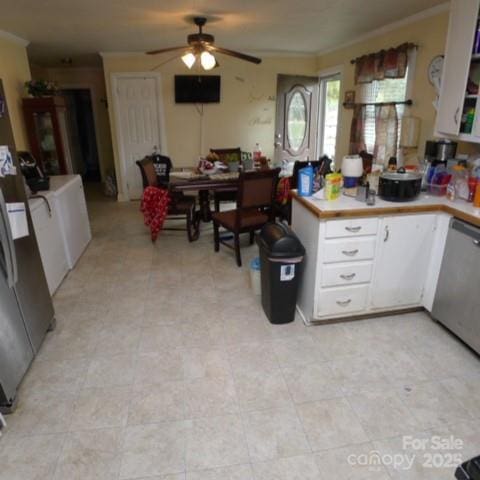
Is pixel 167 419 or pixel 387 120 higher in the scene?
pixel 387 120

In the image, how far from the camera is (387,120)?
3932 mm

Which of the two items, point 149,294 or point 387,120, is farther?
point 387,120

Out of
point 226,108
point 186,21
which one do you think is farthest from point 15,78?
point 226,108

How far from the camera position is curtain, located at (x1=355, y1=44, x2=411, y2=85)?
11.9ft

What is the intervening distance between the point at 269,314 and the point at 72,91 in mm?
7406

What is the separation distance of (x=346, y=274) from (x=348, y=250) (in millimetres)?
186

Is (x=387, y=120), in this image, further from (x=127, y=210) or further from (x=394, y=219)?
(x=127, y=210)

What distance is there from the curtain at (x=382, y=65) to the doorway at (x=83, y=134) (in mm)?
5754

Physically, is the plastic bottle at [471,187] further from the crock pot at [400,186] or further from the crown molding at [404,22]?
the crown molding at [404,22]

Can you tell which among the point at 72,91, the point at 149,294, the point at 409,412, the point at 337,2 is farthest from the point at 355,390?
the point at 72,91

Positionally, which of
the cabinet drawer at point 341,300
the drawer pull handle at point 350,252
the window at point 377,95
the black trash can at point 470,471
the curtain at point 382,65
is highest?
the curtain at point 382,65

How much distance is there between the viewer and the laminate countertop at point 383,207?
7.61 ft

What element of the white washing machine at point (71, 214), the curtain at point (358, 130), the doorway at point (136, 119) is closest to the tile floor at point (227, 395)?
the white washing machine at point (71, 214)

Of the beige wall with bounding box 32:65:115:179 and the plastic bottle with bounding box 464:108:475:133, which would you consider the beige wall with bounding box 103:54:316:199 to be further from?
the plastic bottle with bounding box 464:108:475:133
